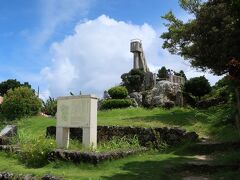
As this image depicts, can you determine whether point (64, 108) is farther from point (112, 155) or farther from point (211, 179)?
point (211, 179)

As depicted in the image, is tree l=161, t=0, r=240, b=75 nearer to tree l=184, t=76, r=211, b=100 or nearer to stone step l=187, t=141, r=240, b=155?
stone step l=187, t=141, r=240, b=155

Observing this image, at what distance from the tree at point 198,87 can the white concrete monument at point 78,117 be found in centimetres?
1639

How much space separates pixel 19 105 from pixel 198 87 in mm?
12305

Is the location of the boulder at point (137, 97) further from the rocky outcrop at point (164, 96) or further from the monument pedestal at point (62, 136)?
the monument pedestal at point (62, 136)

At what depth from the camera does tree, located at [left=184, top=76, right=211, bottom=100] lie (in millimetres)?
28656

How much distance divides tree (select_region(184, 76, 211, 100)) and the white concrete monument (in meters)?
16.4

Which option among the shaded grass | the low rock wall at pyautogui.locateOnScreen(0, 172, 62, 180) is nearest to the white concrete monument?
the shaded grass

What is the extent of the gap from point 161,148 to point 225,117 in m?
4.40

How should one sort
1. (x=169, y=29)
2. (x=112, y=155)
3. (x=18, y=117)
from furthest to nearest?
(x=18, y=117) → (x=169, y=29) → (x=112, y=155)

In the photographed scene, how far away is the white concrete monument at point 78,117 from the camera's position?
12852 millimetres

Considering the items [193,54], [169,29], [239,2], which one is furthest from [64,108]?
[169,29]

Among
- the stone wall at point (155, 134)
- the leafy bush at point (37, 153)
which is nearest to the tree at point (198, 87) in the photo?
the stone wall at point (155, 134)

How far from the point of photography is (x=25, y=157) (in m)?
12.6

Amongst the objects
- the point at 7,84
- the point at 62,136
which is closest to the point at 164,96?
the point at 62,136
